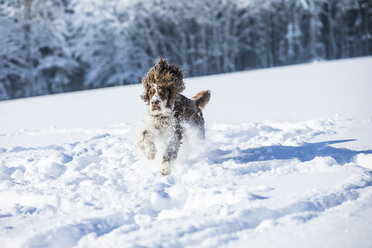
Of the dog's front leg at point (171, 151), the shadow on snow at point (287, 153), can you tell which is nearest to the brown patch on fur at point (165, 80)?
the dog's front leg at point (171, 151)

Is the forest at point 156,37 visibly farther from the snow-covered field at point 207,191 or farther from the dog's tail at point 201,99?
the dog's tail at point 201,99

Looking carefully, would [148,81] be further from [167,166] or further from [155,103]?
[167,166]

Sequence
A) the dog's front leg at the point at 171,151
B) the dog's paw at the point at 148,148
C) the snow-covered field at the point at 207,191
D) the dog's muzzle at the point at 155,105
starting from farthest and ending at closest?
1. the dog's paw at the point at 148,148
2. the dog's muzzle at the point at 155,105
3. the dog's front leg at the point at 171,151
4. the snow-covered field at the point at 207,191

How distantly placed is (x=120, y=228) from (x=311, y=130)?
3.59 m

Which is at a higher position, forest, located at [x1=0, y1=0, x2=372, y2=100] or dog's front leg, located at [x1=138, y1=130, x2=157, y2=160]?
forest, located at [x1=0, y1=0, x2=372, y2=100]

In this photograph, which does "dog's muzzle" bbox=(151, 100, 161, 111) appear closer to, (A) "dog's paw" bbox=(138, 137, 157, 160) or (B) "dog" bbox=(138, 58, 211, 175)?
(B) "dog" bbox=(138, 58, 211, 175)

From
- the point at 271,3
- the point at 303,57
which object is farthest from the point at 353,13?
the point at 271,3

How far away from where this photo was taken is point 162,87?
150 inches

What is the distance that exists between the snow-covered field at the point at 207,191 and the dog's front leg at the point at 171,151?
102 millimetres

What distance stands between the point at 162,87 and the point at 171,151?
73 centimetres

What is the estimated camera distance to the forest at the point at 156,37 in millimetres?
28078

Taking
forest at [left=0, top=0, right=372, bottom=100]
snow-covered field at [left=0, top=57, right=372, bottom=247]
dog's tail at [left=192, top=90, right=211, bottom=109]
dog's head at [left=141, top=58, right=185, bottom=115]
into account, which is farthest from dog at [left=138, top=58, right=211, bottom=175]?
forest at [left=0, top=0, right=372, bottom=100]

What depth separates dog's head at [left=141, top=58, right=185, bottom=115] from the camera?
3.71 m

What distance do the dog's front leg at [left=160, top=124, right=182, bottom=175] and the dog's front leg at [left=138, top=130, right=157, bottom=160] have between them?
0.66ft
